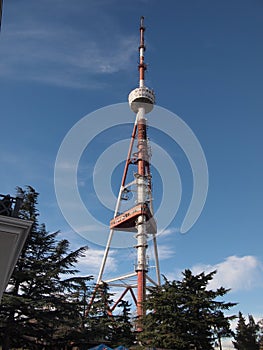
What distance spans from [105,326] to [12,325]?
261 inches

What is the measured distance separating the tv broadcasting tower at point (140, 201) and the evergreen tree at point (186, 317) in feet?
47.8

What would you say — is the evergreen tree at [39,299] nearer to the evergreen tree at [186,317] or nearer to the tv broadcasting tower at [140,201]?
the evergreen tree at [186,317]

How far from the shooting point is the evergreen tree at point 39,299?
57.8 feet

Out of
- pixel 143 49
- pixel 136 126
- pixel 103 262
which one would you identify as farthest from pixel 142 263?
pixel 143 49

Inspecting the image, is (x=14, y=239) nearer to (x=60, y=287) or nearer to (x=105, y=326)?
(x=60, y=287)

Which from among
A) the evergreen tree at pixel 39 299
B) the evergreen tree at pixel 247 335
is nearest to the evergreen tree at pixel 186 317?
the evergreen tree at pixel 39 299

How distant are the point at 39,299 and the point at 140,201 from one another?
2349 centimetres

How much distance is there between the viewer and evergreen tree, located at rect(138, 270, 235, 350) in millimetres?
18250

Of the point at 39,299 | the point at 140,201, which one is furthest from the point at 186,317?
the point at 140,201

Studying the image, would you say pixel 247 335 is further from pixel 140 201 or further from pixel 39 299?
pixel 39 299

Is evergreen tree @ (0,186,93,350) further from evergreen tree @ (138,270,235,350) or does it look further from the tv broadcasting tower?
the tv broadcasting tower

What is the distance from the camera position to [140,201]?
4066 cm

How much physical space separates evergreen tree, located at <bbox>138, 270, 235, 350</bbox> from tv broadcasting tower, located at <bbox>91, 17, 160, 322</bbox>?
14574 mm

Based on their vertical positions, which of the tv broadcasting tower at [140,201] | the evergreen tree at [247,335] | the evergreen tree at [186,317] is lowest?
the evergreen tree at [186,317]
